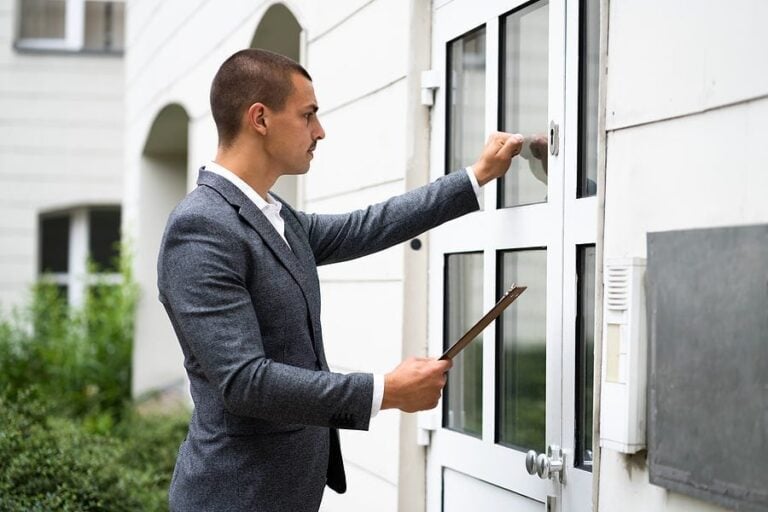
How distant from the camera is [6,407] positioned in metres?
4.48

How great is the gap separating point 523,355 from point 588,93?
68cm

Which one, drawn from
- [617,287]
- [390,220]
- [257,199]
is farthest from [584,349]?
[257,199]

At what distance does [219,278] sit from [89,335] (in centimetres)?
710

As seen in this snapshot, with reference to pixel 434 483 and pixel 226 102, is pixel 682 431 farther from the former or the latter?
pixel 434 483

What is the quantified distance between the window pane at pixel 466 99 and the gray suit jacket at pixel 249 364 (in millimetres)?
723

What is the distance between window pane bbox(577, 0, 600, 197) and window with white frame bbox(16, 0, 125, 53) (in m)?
9.80

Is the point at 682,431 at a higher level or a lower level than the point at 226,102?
lower

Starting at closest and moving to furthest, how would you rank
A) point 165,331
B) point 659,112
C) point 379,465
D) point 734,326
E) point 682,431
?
point 734,326
point 682,431
point 659,112
point 379,465
point 165,331

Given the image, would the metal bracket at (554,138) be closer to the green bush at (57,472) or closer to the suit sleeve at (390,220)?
the suit sleeve at (390,220)

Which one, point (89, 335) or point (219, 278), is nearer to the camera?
point (219, 278)

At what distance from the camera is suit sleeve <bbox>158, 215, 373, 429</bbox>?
1.97 metres

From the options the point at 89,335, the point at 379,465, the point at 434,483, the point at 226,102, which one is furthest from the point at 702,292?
the point at 89,335

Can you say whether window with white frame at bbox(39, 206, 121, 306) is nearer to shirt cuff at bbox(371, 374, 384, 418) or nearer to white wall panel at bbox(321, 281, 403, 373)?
white wall panel at bbox(321, 281, 403, 373)

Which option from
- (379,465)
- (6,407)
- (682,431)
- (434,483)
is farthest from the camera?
(6,407)
